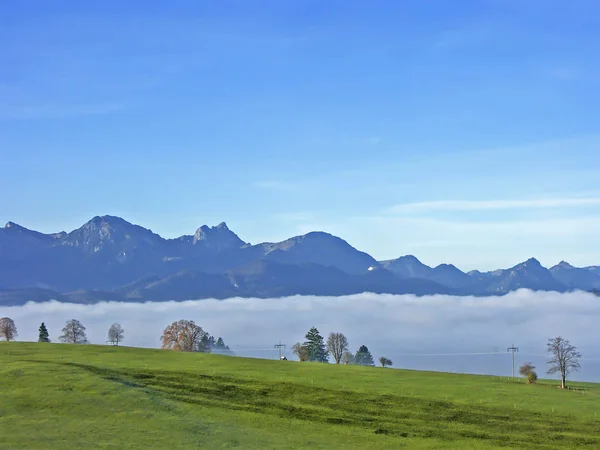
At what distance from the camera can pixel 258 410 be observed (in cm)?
8462

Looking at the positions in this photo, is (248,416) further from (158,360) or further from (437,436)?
(158,360)

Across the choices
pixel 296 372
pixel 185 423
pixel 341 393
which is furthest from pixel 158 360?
pixel 185 423

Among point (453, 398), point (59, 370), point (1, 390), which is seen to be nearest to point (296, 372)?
point (453, 398)

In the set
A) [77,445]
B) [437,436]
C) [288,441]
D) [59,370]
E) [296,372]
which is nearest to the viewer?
[77,445]

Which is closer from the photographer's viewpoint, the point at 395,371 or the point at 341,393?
the point at 341,393

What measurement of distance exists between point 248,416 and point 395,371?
2095 inches

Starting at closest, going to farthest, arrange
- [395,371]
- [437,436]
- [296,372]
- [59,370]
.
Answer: [437,436], [59,370], [296,372], [395,371]

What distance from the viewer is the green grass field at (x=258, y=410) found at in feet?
235

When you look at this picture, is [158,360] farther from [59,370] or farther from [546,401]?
[546,401]

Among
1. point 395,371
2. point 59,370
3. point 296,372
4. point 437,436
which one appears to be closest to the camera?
point 437,436

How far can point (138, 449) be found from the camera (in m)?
65.8

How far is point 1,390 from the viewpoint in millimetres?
82812

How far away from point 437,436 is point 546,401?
30.0 meters

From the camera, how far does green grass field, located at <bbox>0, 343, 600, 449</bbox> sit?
71.5 meters
